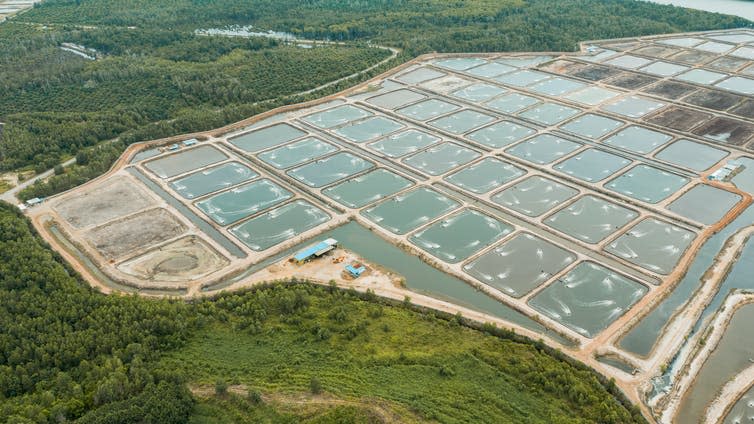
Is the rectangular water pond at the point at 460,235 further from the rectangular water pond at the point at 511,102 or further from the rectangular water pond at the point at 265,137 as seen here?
the rectangular water pond at the point at 511,102

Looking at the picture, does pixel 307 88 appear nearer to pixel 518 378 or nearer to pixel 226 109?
pixel 226 109

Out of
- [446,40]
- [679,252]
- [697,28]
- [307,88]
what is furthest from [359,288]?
[697,28]

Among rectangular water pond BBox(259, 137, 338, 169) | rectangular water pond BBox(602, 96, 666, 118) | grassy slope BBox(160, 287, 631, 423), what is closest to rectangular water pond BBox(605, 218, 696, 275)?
grassy slope BBox(160, 287, 631, 423)

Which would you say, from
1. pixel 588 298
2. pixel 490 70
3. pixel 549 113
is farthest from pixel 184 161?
pixel 490 70

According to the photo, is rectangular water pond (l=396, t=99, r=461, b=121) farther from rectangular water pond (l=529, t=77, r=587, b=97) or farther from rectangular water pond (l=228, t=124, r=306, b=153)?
rectangular water pond (l=228, t=124, r=306, b=153)

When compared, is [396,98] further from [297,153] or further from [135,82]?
[135,82]

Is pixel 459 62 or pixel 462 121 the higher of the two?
pixel 459 62
